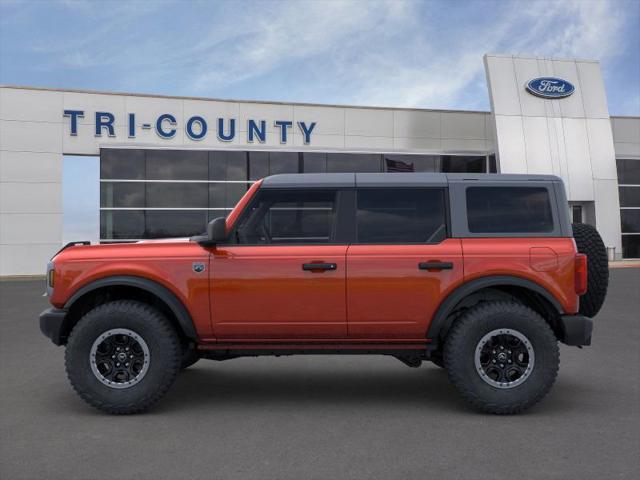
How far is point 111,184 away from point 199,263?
70.1 ft

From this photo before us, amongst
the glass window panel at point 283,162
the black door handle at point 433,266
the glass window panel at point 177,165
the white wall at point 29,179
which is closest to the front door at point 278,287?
the black door handle at point 433,266

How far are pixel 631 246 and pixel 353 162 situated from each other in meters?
14.1

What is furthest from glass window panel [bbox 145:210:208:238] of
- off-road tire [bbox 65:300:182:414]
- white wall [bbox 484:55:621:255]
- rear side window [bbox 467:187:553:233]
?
rear side window [bbox 467:187:553:233]

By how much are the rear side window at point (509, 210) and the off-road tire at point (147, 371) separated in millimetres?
2703

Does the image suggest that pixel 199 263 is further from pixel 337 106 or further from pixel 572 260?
pixel 337 106

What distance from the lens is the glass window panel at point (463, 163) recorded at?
90.5 ft

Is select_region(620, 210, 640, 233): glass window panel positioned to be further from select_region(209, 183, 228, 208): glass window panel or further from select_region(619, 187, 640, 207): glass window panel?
select_region(209, 183, 228, 208): glass window panel

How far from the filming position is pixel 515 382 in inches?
183

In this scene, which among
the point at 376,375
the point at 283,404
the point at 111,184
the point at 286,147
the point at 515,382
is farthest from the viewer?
the point at 286,147

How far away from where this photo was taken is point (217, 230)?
4.67 m

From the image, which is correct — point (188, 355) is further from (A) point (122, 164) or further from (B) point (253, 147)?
(B) point (253, 147)

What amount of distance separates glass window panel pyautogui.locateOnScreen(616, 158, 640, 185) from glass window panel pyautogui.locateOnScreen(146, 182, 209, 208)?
19970mm

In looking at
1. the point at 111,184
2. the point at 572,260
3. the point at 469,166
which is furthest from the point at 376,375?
the point at 469,166

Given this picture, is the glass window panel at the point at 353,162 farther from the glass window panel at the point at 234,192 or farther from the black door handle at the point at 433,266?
the black door handle at the point at 433,266
